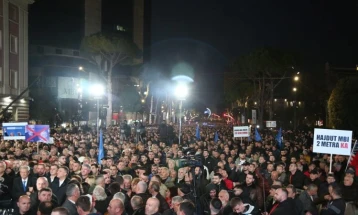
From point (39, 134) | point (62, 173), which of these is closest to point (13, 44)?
point (39, 134)

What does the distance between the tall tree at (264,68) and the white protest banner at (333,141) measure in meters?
36.2

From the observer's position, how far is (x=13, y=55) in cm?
4294

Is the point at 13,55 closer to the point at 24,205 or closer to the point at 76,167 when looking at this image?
the point at 76,167

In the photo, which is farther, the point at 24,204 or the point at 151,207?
the point at 24,204

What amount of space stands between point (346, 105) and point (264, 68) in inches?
830

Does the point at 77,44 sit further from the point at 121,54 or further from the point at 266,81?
the point at 266,81

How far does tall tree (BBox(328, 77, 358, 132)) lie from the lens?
2964cm

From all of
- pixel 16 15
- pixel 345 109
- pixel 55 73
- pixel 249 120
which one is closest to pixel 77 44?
pixel 55 73

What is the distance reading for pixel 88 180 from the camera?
32.9ft

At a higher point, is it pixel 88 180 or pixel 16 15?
pixel 16 15

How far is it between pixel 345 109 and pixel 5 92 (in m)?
26.8

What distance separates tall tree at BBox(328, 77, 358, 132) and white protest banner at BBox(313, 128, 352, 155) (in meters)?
17.5

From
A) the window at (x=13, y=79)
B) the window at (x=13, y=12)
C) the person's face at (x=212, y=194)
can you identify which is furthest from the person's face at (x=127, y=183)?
the window at (x=13, y=12)

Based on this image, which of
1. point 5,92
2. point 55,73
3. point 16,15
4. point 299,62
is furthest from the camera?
point 55,73
